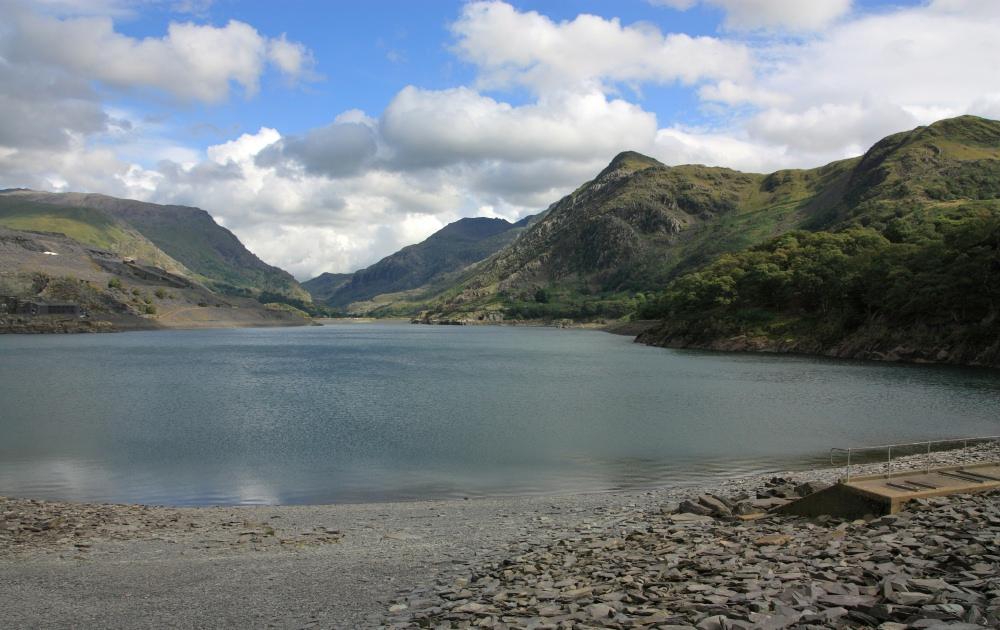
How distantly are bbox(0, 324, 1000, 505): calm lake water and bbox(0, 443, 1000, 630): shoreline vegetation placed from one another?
627 centimetres

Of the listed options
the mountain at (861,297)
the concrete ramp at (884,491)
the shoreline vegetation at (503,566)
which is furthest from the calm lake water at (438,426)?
the mountain at (861,297)

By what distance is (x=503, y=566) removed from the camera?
1717 cm

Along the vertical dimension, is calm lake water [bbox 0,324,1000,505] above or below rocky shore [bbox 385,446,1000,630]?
below

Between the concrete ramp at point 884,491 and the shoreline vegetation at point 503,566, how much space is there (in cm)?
50

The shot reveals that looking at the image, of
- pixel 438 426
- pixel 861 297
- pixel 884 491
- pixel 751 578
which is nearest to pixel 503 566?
pixel 751 578

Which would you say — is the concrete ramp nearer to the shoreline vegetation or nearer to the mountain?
the shoreline vegetation

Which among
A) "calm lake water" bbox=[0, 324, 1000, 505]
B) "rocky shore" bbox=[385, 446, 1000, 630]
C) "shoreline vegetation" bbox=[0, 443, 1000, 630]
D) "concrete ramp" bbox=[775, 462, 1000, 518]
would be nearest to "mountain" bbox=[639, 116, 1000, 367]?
"calm lake water" bbox=[0, 324, 1000, 505]

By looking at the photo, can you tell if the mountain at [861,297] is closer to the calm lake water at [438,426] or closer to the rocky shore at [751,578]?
the calm lake water at [438,426]

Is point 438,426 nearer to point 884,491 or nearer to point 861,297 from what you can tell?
point 884,491

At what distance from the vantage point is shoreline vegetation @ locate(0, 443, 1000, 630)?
11.6 m

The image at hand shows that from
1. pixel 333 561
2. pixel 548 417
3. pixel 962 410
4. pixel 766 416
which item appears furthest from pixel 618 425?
pixel 333 561

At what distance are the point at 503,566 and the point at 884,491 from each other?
1098cm

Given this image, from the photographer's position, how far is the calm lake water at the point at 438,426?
106 feet

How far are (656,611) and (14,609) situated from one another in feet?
46.5
